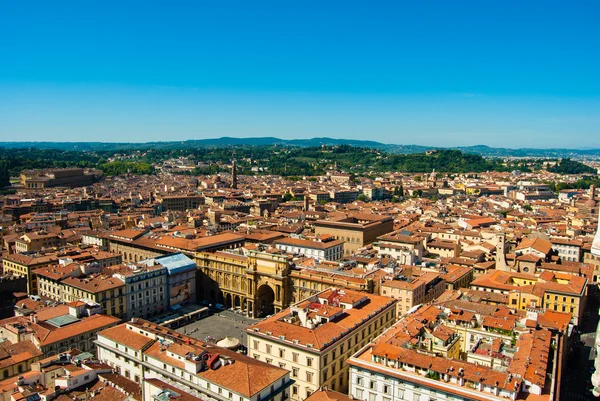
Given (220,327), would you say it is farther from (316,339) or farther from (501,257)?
(501,257)

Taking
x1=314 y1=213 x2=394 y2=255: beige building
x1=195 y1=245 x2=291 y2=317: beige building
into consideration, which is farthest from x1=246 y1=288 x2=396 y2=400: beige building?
x1=314 y1=213 x2=394 y2=255: beige building

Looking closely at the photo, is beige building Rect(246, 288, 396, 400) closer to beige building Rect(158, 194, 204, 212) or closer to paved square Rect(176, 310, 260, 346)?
paved square Rect(176, 310, 260, 346)

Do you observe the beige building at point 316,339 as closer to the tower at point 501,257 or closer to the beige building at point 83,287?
the beige building at point 83,287

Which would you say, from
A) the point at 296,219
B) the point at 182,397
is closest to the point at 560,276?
the point at 182,397

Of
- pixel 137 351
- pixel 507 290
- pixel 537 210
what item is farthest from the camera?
pixel 537 210

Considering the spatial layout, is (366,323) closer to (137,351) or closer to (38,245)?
(137,351)

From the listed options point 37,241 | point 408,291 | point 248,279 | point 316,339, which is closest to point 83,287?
point 248,279

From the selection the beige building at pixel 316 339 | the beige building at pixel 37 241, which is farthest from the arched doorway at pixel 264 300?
the beige building at pixel 37 241
